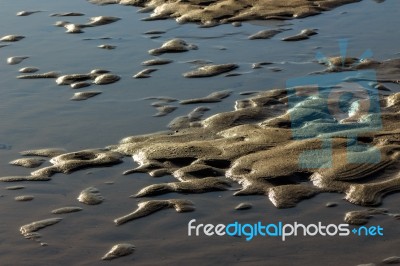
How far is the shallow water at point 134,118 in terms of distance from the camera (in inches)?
165

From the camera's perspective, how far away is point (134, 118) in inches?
234

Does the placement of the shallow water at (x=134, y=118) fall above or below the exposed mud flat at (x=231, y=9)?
below

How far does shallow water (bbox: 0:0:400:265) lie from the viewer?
4.19 m

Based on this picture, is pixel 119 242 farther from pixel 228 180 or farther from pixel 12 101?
pixel 12 101

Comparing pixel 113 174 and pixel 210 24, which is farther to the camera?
pixel 210 24

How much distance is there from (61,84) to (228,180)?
7.48 feet

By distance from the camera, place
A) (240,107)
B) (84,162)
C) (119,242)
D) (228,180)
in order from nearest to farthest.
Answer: (119,242)
(228,180)
(84,162)
(240,107)

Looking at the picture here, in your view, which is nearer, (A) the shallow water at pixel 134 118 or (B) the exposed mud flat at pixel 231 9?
(A) the shallow water at pixel 134 118

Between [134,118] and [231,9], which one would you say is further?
[231,9]

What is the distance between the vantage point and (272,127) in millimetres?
5641

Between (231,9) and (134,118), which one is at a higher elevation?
(231,9)

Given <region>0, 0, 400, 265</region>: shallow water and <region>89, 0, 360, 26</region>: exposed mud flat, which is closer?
<region>0, 0, 400, 265</region>: shallow water

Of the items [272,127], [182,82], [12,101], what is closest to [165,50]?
[182,82]

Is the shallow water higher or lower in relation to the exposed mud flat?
lower
